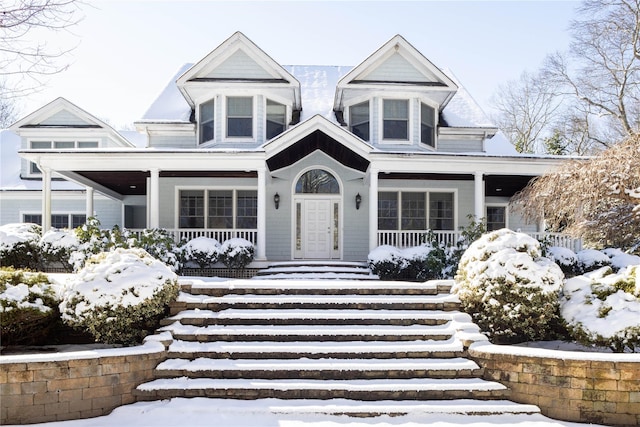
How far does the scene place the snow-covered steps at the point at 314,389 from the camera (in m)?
5.65

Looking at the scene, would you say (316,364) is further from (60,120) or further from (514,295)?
(60,120)

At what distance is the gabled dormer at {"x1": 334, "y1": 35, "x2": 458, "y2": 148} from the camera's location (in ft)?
46.8

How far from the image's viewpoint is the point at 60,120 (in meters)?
16.7

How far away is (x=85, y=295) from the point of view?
6324 millimetres

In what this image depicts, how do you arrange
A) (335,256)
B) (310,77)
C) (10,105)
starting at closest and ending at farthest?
(335,256) → (310,77) → (10,105)

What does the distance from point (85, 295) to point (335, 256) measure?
8513 millimetres

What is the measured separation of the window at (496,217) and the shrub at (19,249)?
13.4 m

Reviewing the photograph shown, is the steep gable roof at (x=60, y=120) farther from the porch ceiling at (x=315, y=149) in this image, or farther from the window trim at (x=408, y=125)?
the window trim at (x=408, y=125)

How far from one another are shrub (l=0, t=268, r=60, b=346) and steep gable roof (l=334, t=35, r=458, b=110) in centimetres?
1025

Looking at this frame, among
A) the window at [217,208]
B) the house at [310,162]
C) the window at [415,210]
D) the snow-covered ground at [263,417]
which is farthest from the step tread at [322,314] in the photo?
the window at [415,210]

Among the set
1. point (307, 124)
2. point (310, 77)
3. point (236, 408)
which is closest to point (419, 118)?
point (307, 124)

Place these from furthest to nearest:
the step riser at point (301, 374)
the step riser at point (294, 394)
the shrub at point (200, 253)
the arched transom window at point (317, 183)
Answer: the arched transom window at point (317, 183) → the shrub at point (200, 253) → the step riser at point (301, 374) → the step riser at point (294, 394)

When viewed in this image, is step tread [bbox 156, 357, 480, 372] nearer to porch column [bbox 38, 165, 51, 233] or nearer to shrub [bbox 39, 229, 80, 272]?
shrub [bbox 39, 229, 80, 272]

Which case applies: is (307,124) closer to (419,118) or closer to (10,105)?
(419,118)
